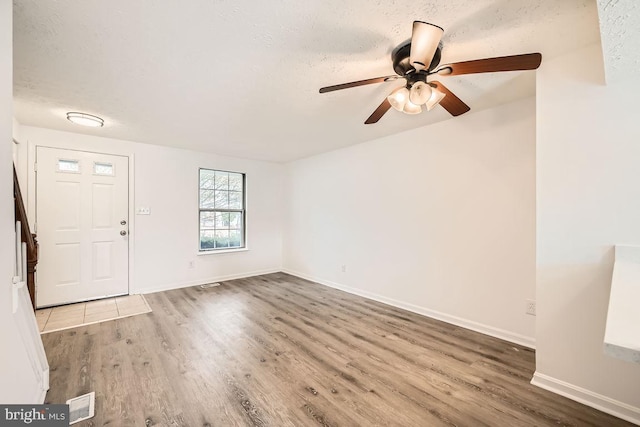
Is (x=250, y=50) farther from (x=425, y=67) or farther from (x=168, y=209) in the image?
(x=168, y=209)

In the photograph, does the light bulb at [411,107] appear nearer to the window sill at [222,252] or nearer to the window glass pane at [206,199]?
the window glass pane at [206,199]

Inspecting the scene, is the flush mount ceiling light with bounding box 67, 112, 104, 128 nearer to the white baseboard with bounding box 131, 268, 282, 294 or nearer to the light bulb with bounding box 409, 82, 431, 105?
the white baseboard with bounding box 131, 268, 282, 294

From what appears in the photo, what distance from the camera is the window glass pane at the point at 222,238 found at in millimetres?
5012

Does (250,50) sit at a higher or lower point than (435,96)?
higher

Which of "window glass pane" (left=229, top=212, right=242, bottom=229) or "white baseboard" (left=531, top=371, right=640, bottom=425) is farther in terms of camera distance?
"window glass pane" (left=229, top=212, right=242, bottom=229)

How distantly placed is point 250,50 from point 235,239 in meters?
4.01

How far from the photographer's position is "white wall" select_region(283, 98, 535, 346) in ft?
8.36

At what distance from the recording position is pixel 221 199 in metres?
5.03

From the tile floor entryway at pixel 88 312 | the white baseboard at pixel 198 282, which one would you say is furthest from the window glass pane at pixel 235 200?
the tile floor entryway at pixel 88 312

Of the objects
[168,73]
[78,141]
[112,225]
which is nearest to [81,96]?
[168,73]

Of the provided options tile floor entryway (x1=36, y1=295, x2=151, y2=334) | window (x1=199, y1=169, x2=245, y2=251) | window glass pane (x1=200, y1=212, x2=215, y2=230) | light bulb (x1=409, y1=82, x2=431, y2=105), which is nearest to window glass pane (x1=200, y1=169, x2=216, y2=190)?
window (x1=199, y1=169, x2=245, y2=251)

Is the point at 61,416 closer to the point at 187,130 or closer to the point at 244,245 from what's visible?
the point at 187,130

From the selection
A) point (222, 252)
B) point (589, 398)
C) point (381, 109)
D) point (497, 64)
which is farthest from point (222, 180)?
point (589, 398)

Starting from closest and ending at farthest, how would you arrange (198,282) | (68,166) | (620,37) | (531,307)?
1. (620,37)
2. (531,307)
3. (68,166)
4. (198,282)
